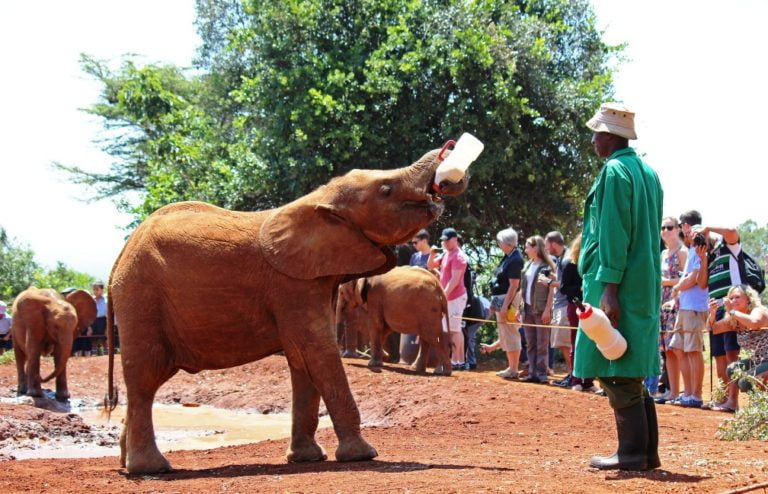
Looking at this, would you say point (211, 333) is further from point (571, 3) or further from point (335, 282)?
point (571, 3)

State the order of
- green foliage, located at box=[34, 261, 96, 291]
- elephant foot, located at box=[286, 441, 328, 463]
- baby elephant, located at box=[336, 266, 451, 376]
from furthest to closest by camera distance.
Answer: green foliage, located at box=[34, 261, 96, 291] < baby elephant, located at box=[336, 266, 451, 376] < elephant foot, located at box=[286, 441, 328, 463]

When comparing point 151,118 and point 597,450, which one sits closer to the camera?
point 597,450

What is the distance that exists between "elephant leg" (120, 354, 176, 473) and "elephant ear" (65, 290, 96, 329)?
8.98 m

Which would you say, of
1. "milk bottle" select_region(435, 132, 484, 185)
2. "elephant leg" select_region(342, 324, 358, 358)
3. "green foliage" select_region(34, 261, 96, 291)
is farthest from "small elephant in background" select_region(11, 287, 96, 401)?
"green foliage" select_region(34, 261, 96, 291)

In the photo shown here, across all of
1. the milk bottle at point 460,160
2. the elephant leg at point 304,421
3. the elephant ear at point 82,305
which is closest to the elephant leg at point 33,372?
the elephant ear at point 82,305

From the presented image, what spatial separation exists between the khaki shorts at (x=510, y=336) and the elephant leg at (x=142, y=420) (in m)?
7.44

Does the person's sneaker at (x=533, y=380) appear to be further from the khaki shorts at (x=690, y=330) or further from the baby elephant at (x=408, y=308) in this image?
the khaki shorts at (x=690, y=330)

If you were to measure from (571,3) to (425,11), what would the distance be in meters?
A: 4.61

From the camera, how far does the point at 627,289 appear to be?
6578 mm

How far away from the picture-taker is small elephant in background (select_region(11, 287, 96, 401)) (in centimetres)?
1551

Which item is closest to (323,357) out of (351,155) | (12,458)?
(12,458)

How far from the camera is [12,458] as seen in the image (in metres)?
10.0

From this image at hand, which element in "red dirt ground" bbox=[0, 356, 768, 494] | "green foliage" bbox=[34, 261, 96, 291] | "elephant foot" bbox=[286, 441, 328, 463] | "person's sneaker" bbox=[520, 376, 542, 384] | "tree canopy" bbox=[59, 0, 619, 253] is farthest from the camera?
"green foliage" bbox=[34, 261, 96, 291]

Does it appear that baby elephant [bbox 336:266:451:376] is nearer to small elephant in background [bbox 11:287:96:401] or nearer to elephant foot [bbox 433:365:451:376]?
elephant foot [bbox 433:365:451:376]
